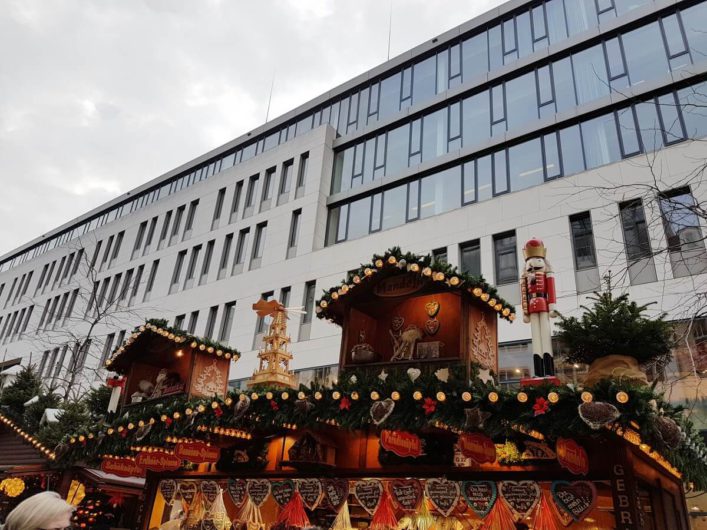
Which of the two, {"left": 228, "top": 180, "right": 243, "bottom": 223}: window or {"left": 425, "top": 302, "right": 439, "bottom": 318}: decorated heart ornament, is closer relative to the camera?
{"left": 425, "top": 302, "right": 439, "bottom": 318}: decorated heart ornament

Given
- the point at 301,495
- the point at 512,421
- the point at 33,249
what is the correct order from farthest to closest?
1. the point at 33,249
2. the point at 301,495
3. the point at 512,421

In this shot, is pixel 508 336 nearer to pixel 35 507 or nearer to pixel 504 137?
pixel 504 137

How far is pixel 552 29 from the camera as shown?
22.2 m

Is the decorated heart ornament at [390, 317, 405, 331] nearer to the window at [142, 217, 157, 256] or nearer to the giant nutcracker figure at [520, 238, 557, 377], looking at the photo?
the giant nutcracker figure at [520, 238, 557, 377]

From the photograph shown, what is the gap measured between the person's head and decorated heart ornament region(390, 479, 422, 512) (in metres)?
5.91

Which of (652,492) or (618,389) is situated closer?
(618,389)

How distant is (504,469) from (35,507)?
6.13 meters

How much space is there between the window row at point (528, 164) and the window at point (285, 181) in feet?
10.2

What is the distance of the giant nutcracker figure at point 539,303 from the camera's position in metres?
8.13

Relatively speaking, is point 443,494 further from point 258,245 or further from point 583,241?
point 258,245

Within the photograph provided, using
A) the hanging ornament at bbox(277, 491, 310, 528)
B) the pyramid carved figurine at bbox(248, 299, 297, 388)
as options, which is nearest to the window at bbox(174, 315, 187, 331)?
the pyramid carved figurine at bbox(248, 299, 297, 388)

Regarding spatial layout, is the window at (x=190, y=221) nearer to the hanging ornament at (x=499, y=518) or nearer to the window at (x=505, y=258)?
the window at (x=505, y=258)

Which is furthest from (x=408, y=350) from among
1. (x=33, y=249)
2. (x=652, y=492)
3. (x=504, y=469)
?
(x=33, y=249)

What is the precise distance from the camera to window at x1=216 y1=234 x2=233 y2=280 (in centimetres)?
2873
